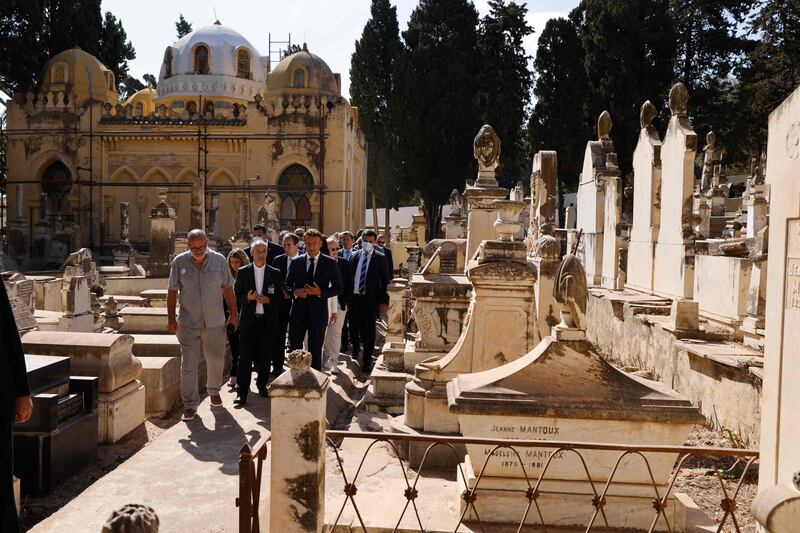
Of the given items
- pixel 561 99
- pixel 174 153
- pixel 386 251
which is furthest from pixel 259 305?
pixel 561 99

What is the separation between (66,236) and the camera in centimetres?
2828

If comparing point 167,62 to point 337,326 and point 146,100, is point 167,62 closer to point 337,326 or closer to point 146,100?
point 146,100

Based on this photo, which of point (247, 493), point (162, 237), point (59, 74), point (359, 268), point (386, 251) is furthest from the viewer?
point (59, 74)

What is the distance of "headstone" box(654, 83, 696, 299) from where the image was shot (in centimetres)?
1041

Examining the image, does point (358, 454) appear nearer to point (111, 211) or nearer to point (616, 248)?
point (616, 248)

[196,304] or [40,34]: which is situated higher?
[40,34]

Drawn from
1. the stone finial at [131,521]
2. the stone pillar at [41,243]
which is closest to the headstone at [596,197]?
the stone finial at [131,521]

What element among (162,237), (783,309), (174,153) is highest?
(174,153)

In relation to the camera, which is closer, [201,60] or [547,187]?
[547,187]

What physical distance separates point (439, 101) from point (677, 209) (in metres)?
25.3

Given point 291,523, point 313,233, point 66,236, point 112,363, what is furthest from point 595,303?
point 66,236

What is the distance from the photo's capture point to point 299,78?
30547mm

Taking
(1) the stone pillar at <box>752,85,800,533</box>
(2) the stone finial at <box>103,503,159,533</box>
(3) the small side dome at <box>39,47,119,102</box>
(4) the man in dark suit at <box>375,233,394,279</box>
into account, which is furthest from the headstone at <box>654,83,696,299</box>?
(3) the small side dome at <box>39,47,119,102</box>

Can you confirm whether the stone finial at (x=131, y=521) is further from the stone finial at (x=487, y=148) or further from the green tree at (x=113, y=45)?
the green tree at (x=113, y=45)
